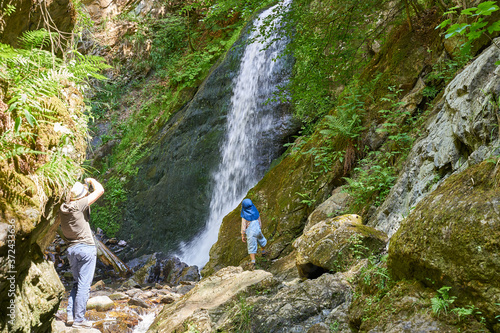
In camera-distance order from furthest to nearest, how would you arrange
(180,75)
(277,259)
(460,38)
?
(180,75) → (277,259) → (460,38)

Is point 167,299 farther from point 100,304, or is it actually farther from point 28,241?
point 28,241

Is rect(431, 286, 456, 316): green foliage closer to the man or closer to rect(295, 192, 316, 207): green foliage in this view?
the man

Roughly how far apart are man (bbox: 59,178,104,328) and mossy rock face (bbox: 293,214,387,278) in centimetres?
265

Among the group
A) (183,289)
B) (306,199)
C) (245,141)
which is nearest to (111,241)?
(183,289)

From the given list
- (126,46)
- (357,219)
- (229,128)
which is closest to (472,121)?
(357,219)

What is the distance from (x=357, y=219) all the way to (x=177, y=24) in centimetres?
1694

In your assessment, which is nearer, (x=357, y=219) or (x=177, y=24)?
(x=357, y=219)

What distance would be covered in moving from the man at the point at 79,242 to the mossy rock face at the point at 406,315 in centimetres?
321

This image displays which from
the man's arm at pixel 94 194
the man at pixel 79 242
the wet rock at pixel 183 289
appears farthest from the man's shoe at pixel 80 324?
the wet rock at pixel 183 289

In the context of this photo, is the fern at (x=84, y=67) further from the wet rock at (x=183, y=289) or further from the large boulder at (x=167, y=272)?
the large boulder at (x=167, y=272)

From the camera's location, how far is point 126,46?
20.1m

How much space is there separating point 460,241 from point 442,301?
36cm

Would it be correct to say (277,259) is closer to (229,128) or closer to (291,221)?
(291,221)

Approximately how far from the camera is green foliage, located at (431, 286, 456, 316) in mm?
1937
